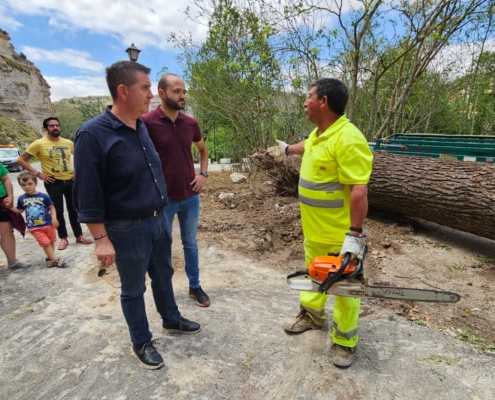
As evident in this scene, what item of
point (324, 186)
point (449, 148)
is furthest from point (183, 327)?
point (449, 148)

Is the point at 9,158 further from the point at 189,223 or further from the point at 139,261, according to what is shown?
the point at 139,261

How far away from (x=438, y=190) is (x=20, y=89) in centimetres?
4006

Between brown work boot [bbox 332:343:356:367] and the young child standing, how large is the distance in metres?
3.20

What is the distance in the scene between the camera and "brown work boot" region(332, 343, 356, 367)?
1917 mm

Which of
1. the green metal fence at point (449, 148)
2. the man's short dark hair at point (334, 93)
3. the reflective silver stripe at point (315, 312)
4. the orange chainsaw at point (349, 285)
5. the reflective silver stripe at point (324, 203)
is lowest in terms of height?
the reflective silver stripe at point (315, 312)

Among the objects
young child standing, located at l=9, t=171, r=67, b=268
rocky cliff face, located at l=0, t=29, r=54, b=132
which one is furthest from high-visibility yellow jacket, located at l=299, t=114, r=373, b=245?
rocky cliff face, located at l=0, t=29, r=54, b=132

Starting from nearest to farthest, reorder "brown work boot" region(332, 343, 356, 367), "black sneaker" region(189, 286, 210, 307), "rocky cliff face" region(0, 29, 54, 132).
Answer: "brown work boot" region(332, 343, 356, 367), "black sneaker" region(189, 286, 210, 307), "rocky cliff face" region(0, 29, 54, 132)

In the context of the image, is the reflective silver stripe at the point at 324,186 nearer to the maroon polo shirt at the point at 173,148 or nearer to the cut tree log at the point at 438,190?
the maroon polo shirt at the point at 173,148

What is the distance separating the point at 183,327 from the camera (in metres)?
2.27

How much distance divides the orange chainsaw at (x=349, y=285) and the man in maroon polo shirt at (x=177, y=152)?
1279 mm

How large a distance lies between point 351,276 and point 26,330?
2531 mm

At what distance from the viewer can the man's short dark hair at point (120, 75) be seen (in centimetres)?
162

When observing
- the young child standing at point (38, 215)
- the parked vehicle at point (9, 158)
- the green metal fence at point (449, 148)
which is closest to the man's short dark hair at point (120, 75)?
the young child standing at point (38, 215)

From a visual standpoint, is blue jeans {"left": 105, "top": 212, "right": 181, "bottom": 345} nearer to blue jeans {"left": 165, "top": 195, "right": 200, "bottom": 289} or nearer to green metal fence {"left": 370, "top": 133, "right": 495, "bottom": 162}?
blue jeans {"left": 165, "top": 195, "right": 200, "bottom": 289}
